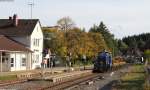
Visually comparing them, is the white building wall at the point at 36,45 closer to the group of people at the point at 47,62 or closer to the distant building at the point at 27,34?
the distant building at the point at 27,34

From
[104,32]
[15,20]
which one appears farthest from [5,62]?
[104,32]

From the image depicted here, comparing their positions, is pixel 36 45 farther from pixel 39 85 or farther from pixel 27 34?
pixel 39 85

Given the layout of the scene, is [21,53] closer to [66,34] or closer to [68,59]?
[68,59]

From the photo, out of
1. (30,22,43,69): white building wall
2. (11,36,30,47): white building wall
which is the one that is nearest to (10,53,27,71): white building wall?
(11,36,30,47): white building wall

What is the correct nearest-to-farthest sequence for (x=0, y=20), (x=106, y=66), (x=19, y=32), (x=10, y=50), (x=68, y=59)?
(x=10, y=50)
(x=106, y=66)
(x=19, y=32)
(x=0, y=20)
(x=68, y=59)

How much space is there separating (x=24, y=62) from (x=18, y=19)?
12.1 meters

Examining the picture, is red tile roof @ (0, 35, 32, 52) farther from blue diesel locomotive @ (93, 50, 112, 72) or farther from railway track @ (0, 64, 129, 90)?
railway track @ (0, 64, 129, 90)

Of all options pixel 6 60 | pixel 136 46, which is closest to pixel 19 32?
pixel 6 60

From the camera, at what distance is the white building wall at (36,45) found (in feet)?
268

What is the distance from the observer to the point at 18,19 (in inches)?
3376

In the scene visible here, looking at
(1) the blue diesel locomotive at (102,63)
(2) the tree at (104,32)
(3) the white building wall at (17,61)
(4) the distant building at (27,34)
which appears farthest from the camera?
(2) the tree at (104,32)

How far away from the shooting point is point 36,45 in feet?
278

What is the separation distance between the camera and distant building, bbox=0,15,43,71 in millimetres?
80188

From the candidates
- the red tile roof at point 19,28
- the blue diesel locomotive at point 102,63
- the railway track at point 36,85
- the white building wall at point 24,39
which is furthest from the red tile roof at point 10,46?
the railway track at point 36,85
